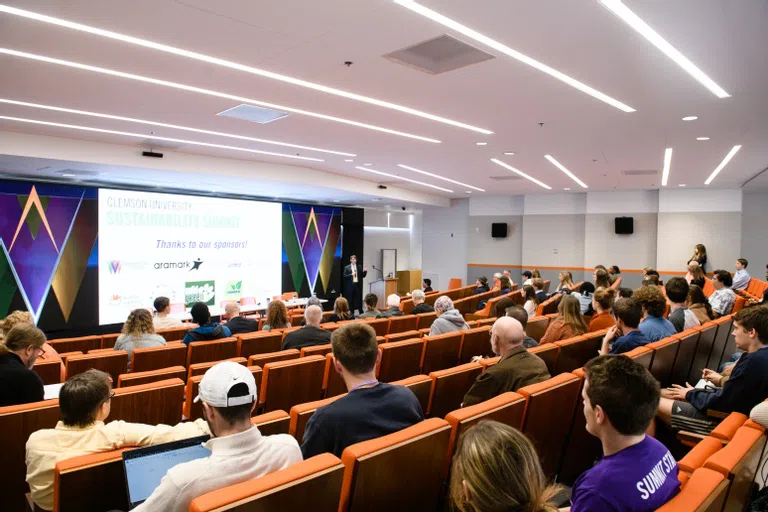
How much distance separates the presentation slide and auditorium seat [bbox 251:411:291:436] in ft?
31.7

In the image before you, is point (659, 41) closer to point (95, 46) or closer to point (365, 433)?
point (365, 433)

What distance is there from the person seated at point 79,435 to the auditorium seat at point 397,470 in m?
0.86

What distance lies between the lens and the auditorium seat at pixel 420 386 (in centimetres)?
294

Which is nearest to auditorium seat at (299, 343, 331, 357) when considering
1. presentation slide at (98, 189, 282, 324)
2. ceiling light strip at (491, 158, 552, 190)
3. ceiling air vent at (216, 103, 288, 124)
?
ceiling air vent at (216, 103, 288, 124)

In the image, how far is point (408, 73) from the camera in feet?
15.5

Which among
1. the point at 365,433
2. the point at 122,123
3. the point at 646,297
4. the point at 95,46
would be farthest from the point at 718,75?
the point at 122,123

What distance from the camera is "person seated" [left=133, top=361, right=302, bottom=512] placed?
1503 mm

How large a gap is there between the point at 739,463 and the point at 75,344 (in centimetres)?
669

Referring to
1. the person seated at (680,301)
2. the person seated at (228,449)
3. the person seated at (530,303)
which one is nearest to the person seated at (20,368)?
the person seated at (228,449)

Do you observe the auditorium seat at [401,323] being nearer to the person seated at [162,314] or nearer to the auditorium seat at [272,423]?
the person seated at [162,314]

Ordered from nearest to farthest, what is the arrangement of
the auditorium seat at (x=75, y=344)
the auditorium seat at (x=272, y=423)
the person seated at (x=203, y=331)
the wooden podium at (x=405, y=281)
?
the auditorium seat at (x=272, y=423) → the person seated at (x=203, y=331) → the auditorium seat at (x=75, y=344) → the wooden podium at (x=405, y=281)

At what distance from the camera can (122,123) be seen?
6730 mm

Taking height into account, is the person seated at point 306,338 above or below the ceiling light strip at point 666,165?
below

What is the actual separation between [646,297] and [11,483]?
5.00 m
